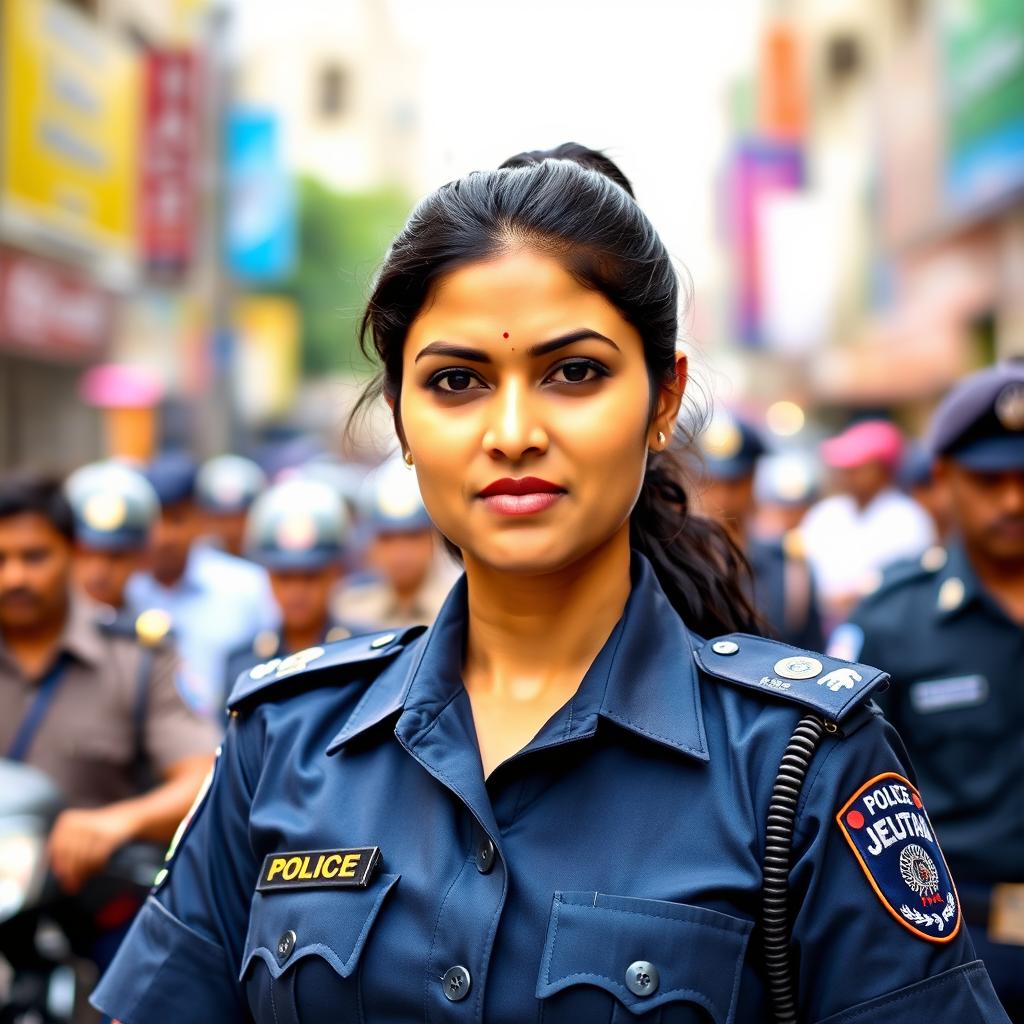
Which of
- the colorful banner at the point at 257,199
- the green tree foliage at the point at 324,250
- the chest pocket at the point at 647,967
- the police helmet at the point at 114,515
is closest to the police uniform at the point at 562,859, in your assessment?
the chest pocket at the point at 647,967

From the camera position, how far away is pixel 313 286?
135ft

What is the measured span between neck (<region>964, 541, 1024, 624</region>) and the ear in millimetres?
2117

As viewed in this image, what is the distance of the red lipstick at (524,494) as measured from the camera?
1.93m

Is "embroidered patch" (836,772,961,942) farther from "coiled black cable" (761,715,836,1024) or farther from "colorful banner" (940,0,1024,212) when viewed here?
"colorful banner" (940,0,1024,212)

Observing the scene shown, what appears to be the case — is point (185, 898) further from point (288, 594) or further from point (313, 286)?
point (313, 286)

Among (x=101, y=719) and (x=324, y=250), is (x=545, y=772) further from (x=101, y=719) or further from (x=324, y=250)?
(x=324, y=250)

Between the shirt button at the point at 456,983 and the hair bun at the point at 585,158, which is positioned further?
the hair bun at the point at 585,158

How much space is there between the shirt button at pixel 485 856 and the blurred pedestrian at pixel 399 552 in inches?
192

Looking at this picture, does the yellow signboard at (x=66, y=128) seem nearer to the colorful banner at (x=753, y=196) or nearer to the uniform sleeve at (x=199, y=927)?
the uniform sleeve at (x=199, y=927)

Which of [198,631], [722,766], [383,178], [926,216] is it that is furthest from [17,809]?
[383,178]

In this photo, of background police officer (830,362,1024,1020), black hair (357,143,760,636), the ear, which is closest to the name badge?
background police officer (830,362,1024,1020)

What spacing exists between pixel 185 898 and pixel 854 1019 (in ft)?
3.19

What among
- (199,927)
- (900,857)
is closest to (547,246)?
(900,857)

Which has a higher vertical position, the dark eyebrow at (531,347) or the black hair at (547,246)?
the black hair at (547,246)
